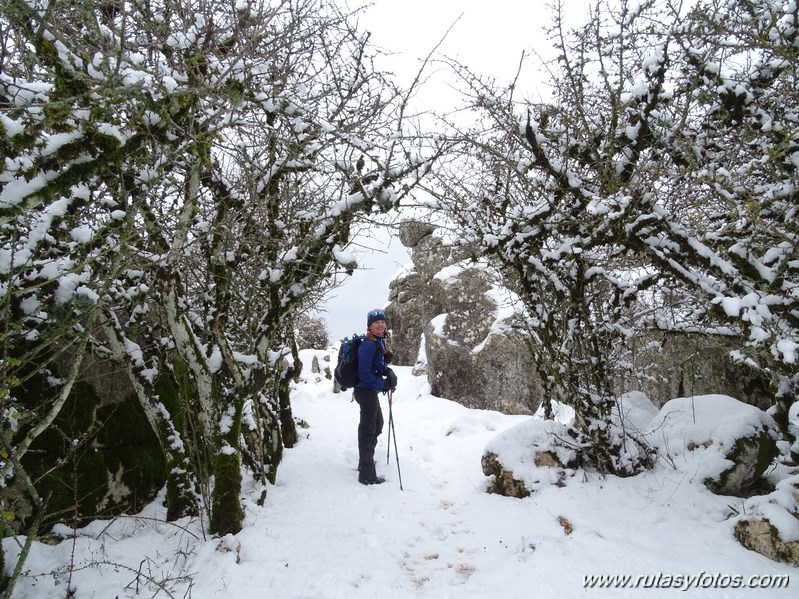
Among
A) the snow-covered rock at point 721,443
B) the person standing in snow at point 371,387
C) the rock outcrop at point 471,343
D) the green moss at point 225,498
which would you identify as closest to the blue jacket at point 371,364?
the person standing in snow at point 371,387

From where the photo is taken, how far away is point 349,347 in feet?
22.4

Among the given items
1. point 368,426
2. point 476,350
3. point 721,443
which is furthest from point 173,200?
point 476,350

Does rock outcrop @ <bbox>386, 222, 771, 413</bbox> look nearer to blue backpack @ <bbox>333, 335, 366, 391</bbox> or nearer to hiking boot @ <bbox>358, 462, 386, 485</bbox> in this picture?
blue backpack @ <bbox>333, 335, 366, 391</bbox>

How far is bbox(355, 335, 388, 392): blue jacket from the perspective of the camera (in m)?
6.62

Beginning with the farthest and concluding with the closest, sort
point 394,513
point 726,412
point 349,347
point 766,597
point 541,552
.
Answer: point 349,347
point 394,513
point 726,412
point 541,552
point 766,597

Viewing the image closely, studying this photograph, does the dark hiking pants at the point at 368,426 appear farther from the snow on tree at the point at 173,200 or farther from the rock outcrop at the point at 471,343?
the rock outcrop at the point at 471,343

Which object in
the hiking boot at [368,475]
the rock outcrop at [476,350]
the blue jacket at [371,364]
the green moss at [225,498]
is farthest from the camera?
the rock outcrop at [476,350]

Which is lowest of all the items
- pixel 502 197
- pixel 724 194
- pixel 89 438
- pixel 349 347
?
pixel 89 438

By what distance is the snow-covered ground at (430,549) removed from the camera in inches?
139

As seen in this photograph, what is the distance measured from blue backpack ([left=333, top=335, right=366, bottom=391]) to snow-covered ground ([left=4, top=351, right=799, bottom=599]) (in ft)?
4.47

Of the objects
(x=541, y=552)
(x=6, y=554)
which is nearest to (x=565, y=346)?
(x=541, y=552)

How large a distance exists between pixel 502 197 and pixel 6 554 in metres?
6.25

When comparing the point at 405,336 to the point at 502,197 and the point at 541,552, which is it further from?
the point at 541,552

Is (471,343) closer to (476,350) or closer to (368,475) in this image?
(476,350)
